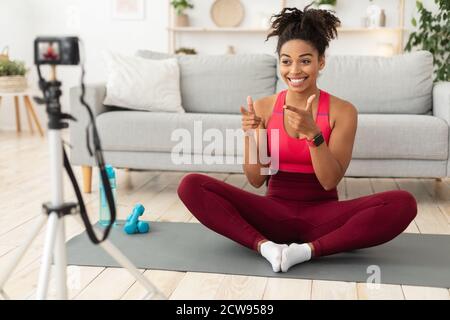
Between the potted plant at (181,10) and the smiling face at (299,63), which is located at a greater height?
the potted plant at (181,10)

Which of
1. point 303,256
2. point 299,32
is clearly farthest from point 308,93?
point 303,256

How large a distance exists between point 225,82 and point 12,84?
2495mm

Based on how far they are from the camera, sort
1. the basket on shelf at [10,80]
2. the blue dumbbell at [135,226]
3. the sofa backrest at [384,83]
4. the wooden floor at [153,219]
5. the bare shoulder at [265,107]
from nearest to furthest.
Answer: the wooden floor at [153,219], the bare shoulder at [265,107], the blue dumbbell at [135,226], the sofa backrest at [384,83], the basket on shelf at [10,80]

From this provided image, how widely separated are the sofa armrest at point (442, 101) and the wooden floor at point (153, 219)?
0.44 meters

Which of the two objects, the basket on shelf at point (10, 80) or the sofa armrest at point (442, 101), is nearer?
the sofa armrest at point (442, 101)

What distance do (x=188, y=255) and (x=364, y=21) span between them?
13.4 feet

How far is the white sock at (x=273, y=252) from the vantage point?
211 cm

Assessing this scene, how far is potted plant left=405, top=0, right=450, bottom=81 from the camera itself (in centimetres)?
526

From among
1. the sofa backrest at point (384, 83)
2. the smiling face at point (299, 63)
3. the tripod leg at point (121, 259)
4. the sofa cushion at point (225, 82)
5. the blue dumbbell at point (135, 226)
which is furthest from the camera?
the sofa cushion at point (225, 82)

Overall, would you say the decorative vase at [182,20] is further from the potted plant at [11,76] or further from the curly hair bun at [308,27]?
the curly hair bun at [308,27]

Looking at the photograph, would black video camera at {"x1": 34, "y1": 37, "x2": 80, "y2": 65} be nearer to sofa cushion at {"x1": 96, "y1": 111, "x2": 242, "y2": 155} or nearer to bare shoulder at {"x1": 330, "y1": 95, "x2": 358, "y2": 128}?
bare shoulder at {"x1": 330, "y1": 95, "x2": 358, "y2": 128}

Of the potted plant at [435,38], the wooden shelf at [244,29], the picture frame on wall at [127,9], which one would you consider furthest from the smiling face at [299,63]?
the picture frame on wall at [127,9]

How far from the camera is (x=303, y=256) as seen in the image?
2160 millimetres
